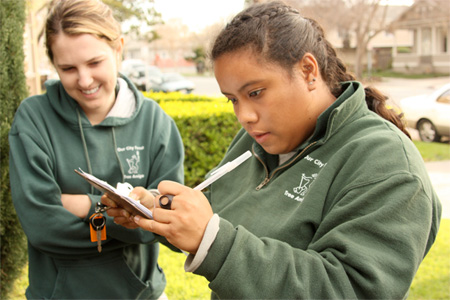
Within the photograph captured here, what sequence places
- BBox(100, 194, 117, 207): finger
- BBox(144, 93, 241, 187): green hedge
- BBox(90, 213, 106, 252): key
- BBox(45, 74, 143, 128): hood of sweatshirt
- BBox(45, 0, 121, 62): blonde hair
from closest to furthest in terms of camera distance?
BBox(100, 194, 117, 207): finger → BBox(90, 213, 106, 252): key → BBox(45, 0, 121, 62): blonde hair → BBox(45, 74, 143, 128): hood of sweatshirt → BBox(144, 93, 241, 187): green hedge

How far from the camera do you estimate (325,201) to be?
5.10 ft

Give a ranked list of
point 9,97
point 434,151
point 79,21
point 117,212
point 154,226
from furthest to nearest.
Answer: point 434,151 < point 9,97 < point 79,21 < point 117,212 < point 154,226

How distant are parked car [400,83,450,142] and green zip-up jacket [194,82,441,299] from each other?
11.6 meters

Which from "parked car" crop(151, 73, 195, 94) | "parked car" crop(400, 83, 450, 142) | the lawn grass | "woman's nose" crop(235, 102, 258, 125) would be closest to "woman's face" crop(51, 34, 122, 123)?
"woman's nose" crop(235, 102, 258, 125)

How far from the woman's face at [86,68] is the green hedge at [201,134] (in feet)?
12.9

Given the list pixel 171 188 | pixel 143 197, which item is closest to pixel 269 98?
pixel 171 188

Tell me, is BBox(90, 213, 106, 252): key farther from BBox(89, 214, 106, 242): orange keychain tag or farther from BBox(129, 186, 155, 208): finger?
BBox(129, 186, 155, 208): finger

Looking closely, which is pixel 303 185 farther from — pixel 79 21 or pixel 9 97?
pixel 9 97

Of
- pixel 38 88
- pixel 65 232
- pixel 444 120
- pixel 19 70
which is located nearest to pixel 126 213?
pixel 65 232

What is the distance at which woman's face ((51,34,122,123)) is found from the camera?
2383mm

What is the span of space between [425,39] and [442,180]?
36.3 metres

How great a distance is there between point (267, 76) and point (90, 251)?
4.26 feet

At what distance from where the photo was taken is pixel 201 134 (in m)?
6.69

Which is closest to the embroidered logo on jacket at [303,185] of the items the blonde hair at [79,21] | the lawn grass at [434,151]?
the blonde hair at [79,21]
